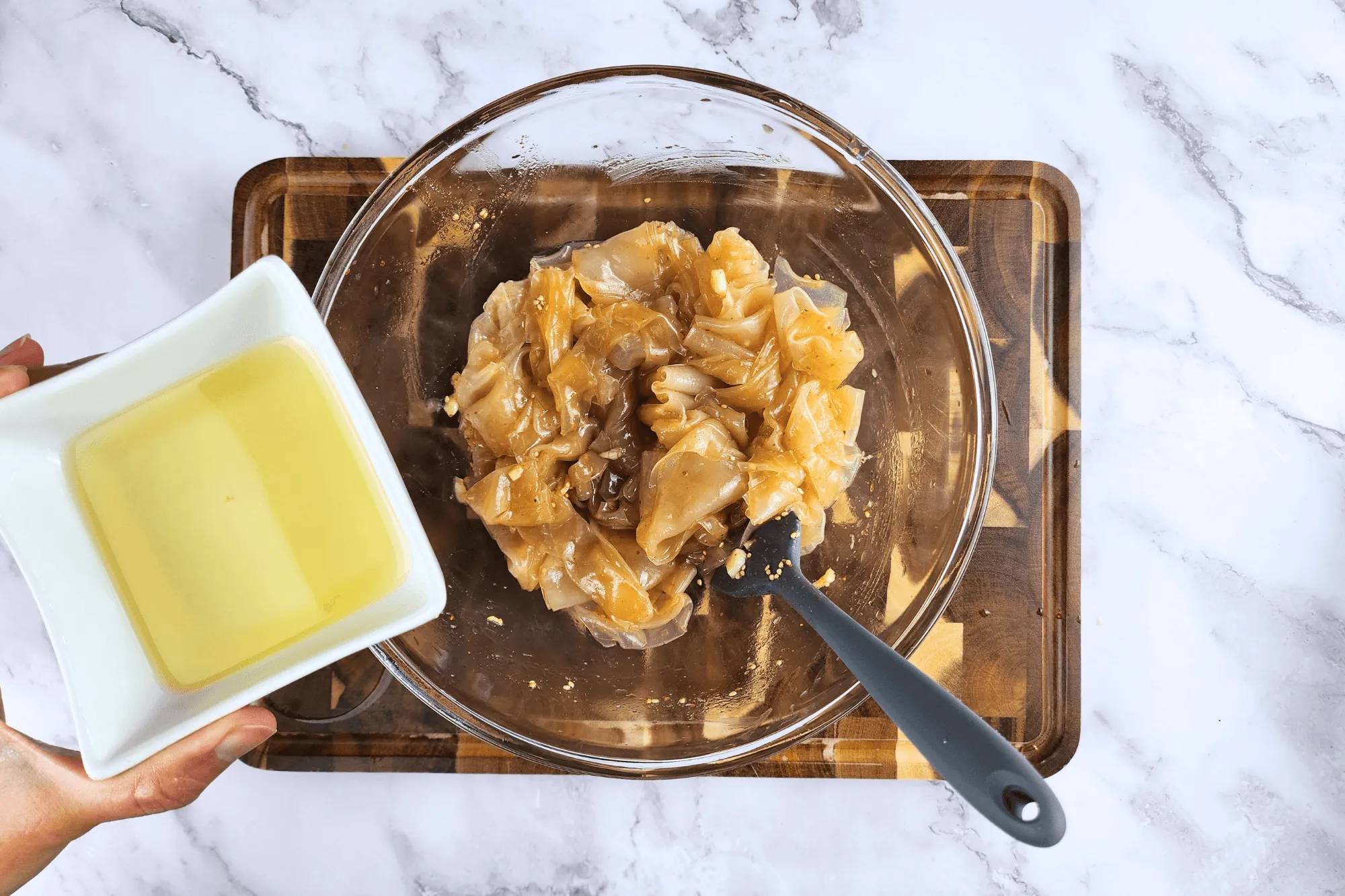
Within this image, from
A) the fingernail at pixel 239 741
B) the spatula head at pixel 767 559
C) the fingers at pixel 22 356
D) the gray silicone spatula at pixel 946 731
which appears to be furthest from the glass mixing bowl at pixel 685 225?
the fingers at pixel 22 356

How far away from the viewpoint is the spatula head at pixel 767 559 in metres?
1.92

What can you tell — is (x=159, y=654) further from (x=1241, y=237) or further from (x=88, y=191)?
(x=1241, y=237)

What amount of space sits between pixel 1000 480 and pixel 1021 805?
3.36 ft

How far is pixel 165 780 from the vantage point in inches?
73.0

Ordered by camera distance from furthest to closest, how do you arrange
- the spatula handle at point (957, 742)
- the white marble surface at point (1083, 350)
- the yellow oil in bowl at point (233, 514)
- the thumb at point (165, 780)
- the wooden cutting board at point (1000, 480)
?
1. the white marble surface at point (1083, 350)
2. the wooden cutting board at point (1000, 480)
3. the thumb at point (165, 780)
4. the yellow oil in bowl at point (233, 514)
5. the spatula handle at point (957, 742)

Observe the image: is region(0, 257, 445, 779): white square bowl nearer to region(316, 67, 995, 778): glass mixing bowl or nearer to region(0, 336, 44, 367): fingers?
region(316, 67, 995, 778): glass mixing bowl

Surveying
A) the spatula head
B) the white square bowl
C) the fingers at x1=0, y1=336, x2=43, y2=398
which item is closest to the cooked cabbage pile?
the spatula head

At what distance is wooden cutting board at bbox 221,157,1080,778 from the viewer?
2.26 meters

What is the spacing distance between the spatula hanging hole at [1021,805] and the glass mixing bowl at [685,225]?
0.54 metres

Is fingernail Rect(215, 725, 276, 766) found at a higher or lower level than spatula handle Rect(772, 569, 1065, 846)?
lower

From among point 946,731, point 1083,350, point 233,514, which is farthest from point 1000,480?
point 233,514

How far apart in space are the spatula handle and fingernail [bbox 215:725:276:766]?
126 cm

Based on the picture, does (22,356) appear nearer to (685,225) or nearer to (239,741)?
(239,741)

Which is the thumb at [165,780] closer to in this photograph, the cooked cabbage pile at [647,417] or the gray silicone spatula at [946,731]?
the cooked cabbage pile at [647,417]
